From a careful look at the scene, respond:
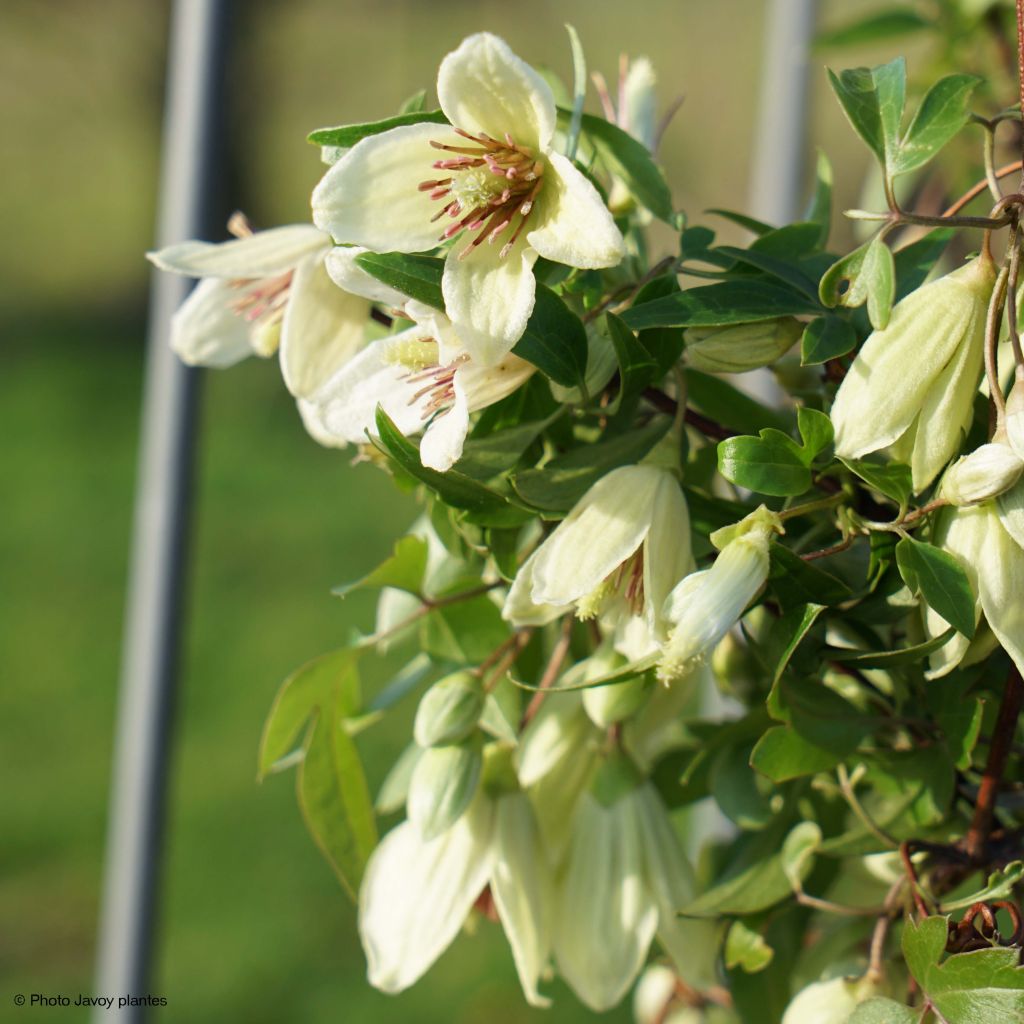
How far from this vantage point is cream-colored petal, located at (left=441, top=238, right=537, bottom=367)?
10.3 inches

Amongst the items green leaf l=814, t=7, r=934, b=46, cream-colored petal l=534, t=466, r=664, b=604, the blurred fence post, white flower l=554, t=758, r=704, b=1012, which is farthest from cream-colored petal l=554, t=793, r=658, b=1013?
green leaf l=814, t=7, r=934, b=46

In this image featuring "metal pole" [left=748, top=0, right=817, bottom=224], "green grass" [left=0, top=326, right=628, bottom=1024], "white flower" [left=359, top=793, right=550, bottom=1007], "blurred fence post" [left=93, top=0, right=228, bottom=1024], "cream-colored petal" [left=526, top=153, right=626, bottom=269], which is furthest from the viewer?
"green grass" [left=0, top=326, right=628, bottom=1024]

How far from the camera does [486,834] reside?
365 mm

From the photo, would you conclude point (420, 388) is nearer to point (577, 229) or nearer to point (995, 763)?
point (577, 229)

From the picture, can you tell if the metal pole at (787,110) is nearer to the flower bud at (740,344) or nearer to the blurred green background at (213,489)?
the blurred green background at (213,489)

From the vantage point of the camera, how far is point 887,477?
0.28 metres

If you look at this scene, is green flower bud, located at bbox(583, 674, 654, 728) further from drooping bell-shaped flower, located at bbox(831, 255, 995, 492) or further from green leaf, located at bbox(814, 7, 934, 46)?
green leaf, located at bbox(814, 7, 934, 46)

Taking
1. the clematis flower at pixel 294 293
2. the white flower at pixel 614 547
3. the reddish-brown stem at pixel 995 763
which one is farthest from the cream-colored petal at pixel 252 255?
the reddish-brown stem at pixel 995 763

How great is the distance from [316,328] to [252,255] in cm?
3

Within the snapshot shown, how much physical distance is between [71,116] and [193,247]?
3.13 m

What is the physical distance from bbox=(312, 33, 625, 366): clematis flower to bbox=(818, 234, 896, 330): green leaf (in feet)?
0.20

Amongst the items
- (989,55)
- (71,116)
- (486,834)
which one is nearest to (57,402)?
(71,116)

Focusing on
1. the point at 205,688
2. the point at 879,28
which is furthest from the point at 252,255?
the point at 205,688

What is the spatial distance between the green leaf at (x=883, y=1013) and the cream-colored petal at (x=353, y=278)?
20 centimetres
